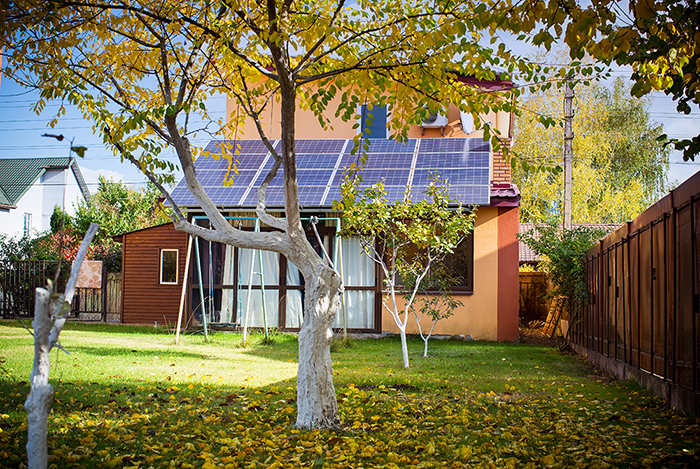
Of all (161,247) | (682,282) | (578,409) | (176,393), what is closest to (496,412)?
(578,409)

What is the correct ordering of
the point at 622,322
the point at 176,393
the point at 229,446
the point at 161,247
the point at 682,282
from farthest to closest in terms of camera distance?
the point at 161,247 → the point at 622,322 → the point at 176,393 → the point at 682,282 → the point at 229,446

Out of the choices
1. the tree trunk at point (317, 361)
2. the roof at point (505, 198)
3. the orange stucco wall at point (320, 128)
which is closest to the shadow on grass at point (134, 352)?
the tree trunk at point (317, 361)

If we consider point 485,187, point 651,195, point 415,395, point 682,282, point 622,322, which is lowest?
point 415,395

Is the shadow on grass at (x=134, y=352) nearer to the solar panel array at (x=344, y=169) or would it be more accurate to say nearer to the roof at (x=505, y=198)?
the solar panel array at (x=344, y=169)

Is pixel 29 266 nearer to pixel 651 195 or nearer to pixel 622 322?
pixel 622 322

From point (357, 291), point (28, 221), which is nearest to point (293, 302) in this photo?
point (357, 291)

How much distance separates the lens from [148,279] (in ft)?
51.6

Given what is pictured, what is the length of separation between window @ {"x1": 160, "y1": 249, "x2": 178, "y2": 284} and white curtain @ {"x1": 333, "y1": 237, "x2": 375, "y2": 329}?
17.5 feet

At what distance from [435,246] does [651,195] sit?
22635mm

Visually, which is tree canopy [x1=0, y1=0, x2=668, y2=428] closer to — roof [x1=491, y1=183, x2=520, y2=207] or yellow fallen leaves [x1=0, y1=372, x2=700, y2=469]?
yellow fallen leaves [x1=0, y1=372, x2=700, y2=469]

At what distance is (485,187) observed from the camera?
1256 cm

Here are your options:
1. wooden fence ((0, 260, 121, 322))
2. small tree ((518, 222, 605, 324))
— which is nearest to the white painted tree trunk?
small tree ((518, 222, 605, 324))

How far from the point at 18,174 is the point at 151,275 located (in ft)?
40.4

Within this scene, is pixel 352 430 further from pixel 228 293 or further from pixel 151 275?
pixel 151 275
